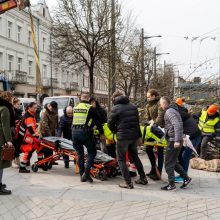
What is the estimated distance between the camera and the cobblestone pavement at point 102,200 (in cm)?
520

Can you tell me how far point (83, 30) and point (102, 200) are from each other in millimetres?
16958

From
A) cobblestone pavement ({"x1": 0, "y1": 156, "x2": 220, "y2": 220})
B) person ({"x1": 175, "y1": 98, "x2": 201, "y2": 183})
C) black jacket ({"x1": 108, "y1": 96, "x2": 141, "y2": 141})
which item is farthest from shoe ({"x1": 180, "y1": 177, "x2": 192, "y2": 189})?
black jacket ({"x1": 108, "y1": 96, "x2": 141, "y2": 141})

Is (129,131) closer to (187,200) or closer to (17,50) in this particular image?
(187,200)

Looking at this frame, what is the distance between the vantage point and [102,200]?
586 centimetres

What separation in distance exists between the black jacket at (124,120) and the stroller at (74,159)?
3.28 ft

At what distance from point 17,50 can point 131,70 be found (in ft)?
78.0

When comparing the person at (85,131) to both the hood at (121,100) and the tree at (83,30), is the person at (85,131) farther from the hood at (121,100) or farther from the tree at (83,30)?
the tree at (83,30)

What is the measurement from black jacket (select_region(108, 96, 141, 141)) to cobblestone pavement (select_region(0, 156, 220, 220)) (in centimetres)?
99

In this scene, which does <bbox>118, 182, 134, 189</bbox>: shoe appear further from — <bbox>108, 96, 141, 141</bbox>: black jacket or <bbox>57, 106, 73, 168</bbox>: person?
<bbox>57, 106, 73, 168</bbox>: person

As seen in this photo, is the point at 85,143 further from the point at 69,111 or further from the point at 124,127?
the point at 69,111

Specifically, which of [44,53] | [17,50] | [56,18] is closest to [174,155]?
[56,18]

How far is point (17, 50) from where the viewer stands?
3916 centimetres

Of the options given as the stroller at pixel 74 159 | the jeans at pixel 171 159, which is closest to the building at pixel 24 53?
the stroller at pixel 74 159

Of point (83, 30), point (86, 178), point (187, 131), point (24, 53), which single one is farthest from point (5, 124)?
point (24, 53)
